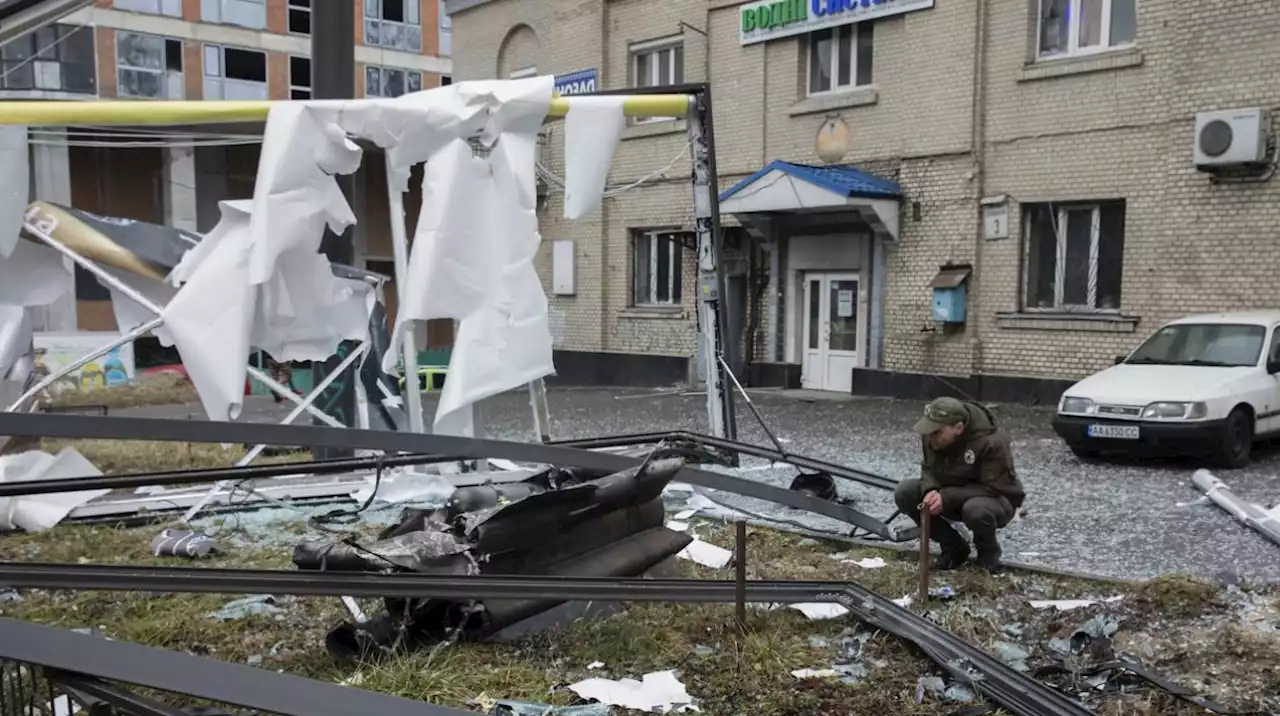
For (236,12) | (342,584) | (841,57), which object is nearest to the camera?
(342,584)

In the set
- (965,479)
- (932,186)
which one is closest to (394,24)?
(932,186)

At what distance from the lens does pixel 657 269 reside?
62.6 ft

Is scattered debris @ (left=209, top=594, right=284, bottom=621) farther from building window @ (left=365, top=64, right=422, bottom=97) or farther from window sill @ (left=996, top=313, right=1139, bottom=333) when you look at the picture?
building window @ (left=365, top=64, right=422, bottom=97)

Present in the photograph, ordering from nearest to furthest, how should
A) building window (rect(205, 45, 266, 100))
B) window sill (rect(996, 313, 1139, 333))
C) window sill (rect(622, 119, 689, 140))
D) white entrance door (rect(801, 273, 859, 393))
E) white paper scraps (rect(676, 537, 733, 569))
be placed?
1. white paper scraps (rect(676, 537, 733, 569))
2. window sill (rect(996, 313, 1139, 333))
3. white entrance door (rect(801, 273, 859, 393))
4. window sill (rect(622, 119, 689, 140))
5. building window (rect(205, 45, 266, 100))

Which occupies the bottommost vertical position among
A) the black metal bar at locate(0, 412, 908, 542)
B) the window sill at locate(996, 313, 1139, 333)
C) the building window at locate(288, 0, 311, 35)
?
the black metal bar at locate(0, 412, 908, 542)

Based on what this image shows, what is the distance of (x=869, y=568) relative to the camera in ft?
18.5

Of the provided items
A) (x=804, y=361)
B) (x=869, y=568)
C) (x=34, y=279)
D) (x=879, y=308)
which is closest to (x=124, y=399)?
(x=34, y=279)

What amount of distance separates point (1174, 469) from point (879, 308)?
23.7 feet

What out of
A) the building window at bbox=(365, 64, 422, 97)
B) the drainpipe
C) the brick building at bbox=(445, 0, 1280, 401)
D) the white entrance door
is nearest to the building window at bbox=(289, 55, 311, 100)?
the building window at bbox=(365, 64, 422, 97)

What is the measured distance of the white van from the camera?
8562mm

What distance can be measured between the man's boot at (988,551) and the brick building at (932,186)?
8635 mm

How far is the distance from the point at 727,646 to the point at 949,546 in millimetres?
1844

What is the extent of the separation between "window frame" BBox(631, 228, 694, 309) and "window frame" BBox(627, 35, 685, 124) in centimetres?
217

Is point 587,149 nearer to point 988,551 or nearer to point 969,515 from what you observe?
point 969,515
